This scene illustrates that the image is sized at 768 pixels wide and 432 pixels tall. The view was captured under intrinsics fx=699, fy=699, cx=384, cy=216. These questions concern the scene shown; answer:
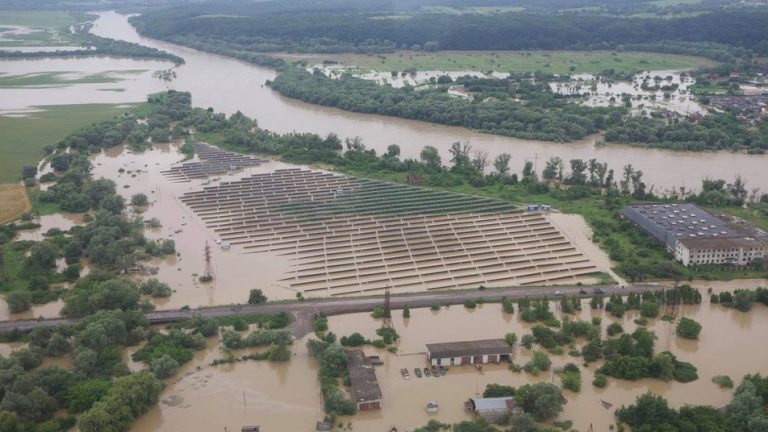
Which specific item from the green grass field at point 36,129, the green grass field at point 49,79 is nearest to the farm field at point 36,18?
the green grass field at point 49,79

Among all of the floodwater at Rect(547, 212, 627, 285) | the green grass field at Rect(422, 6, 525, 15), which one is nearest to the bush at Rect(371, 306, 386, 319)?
the floodwater at Rect(547, 212, 627, 285)

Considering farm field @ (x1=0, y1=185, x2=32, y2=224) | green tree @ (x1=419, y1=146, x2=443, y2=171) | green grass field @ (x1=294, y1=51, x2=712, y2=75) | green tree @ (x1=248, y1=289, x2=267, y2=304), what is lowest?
green tree @ (x1=248, y1=289, x2=267, y2=304)

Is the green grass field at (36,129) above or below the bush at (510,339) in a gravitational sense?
above

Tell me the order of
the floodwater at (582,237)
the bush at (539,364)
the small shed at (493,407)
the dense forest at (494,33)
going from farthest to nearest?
1. the dense forest at (494,33)
2. the floodwater at (582,237)
3. the bush at (539,364)
4. the small shed at (493,407)

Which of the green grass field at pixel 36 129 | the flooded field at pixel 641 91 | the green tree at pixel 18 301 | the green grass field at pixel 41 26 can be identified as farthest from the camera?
the green grass field at pixel 41 26

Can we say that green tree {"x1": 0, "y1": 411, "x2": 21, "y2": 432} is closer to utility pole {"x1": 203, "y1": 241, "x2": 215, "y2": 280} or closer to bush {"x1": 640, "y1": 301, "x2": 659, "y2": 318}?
utility pole {"x1": 203, "y1": 241, "x2": 215, "y2": 280}

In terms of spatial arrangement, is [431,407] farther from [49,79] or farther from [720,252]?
[49,79]

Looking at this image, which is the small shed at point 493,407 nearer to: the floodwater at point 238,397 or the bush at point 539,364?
the bush at point 539,364
